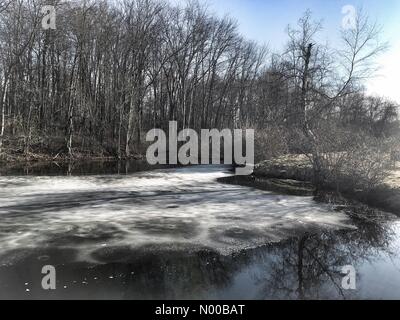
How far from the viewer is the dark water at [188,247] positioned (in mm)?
6238

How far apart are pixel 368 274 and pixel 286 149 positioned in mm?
18669

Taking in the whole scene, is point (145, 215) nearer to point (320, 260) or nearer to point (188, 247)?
point (188, 247)

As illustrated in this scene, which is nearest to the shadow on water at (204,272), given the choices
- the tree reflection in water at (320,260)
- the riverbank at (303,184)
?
the tree reflection in water at (320,260)

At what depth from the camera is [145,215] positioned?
10875mm

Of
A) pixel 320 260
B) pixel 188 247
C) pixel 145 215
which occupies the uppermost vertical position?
pixel 145 215

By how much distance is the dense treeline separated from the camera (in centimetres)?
2730

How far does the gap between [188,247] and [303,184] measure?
11399 mm

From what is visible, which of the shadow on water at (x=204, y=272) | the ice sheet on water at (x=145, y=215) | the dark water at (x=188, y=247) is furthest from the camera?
the ice sheet on water at (x=145, y=215)

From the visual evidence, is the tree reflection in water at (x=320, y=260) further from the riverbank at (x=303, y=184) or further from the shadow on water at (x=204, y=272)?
the riverbank at (x=303, y=184)

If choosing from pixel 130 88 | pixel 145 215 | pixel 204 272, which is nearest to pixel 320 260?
pixel 204 272

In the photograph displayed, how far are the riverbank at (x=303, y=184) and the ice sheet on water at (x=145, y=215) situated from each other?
140cm

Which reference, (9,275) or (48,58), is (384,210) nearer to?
(9,275)

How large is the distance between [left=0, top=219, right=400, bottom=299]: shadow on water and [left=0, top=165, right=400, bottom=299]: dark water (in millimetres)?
17
